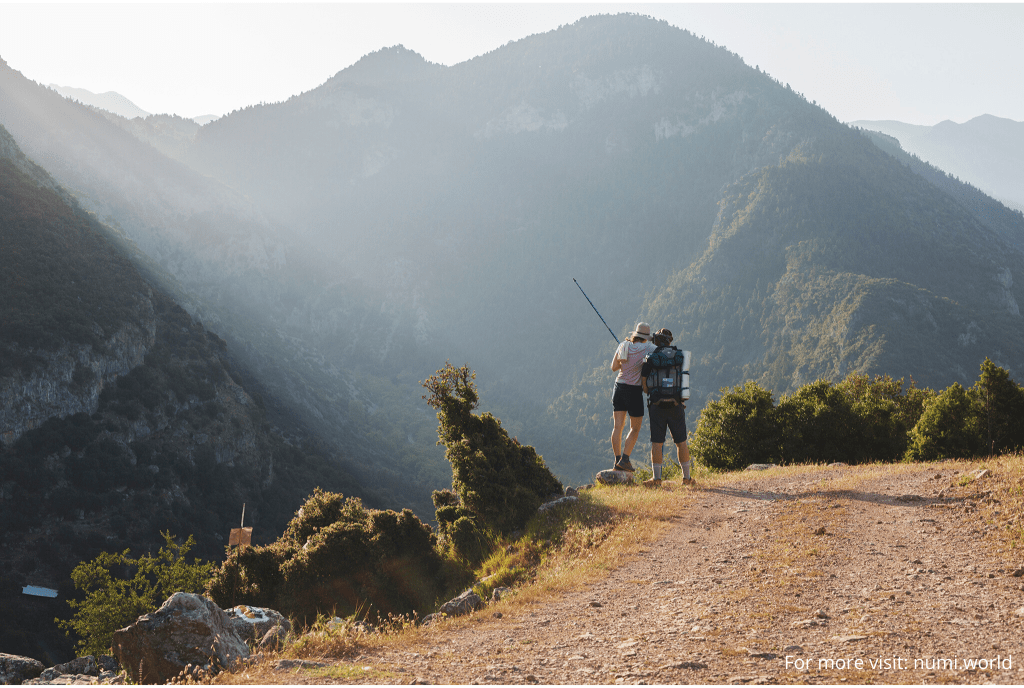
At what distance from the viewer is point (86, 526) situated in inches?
2188

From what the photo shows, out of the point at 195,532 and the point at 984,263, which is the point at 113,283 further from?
the point at 984,263

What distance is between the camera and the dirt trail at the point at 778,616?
4.01 m

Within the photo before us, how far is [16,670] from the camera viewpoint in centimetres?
A: 837

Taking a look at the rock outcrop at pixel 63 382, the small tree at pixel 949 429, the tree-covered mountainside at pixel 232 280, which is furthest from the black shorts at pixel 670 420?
the tree-covered mountainside at pixel 232 280

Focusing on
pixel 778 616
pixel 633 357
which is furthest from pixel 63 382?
pixel 778 616

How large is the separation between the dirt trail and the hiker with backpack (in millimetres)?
2456

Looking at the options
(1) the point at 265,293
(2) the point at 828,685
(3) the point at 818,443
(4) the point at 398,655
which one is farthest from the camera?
(1) the point at 265,293

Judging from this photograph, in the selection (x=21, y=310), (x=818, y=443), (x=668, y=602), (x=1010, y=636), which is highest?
(x=21, y=310)

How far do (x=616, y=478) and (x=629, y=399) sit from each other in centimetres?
215

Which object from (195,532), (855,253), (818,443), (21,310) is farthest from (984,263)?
(21,310)

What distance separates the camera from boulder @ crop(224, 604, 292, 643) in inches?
271

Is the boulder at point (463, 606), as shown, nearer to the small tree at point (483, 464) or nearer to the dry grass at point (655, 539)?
the dry grass at point (655, 539)

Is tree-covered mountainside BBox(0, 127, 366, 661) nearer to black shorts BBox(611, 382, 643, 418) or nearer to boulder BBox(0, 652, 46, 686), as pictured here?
boulder BBox(0, 652, 46, 686)

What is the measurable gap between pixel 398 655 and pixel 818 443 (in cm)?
1742
